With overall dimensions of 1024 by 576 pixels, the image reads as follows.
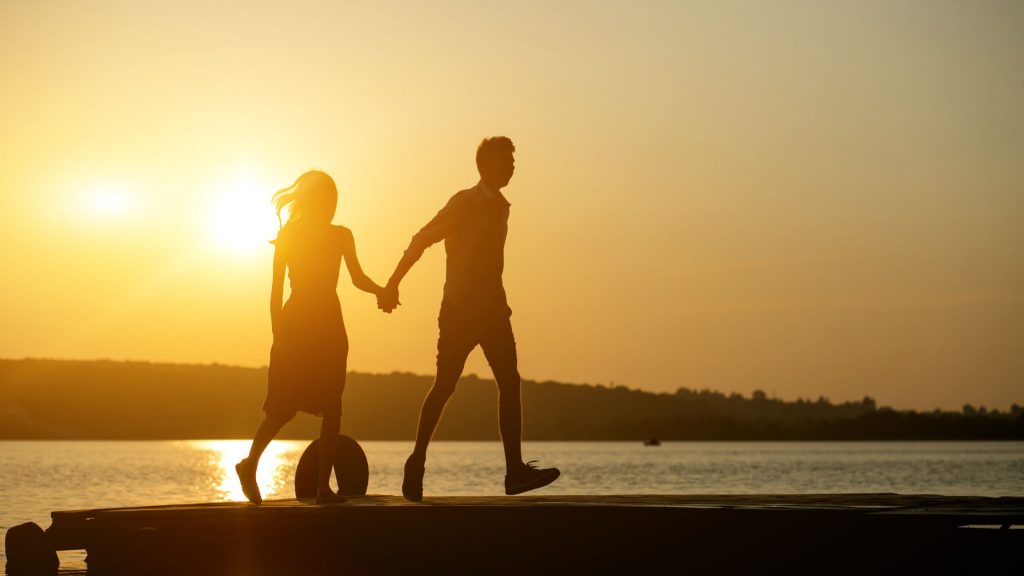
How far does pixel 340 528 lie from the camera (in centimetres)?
1045

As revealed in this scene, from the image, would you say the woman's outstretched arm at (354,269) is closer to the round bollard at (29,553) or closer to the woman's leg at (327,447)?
the woman's leg at (327,447)

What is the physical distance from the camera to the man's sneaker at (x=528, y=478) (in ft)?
35.5

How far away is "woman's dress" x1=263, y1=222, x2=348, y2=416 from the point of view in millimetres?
11062

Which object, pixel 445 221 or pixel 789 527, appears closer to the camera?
pixel 789 527

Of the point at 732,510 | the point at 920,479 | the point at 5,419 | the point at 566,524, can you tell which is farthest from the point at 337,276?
the point at 5,419

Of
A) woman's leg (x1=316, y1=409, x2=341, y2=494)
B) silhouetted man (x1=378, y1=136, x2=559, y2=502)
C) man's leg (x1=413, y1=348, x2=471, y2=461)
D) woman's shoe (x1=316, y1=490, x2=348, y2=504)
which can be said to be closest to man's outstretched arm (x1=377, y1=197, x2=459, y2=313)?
silhouetted man (x1=378, y1=136, x2=559, y2=502)

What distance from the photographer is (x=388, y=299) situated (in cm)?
1122

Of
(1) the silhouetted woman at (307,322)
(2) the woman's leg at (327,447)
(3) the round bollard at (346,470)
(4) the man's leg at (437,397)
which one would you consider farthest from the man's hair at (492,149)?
(3) the round bollard at (346,470)

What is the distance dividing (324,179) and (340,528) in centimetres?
295

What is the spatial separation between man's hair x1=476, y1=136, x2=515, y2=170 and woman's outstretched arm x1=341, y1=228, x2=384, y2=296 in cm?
130

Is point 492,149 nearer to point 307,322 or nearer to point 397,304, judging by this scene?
point 397,304

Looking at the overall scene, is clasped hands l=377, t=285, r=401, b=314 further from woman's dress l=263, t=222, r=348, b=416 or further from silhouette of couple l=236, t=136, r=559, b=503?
woman's dress l=263, t=222, r=348, b=416

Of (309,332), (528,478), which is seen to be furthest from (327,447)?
(528,478)

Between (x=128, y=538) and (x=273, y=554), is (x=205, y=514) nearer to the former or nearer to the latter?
(x=273, y=554)
